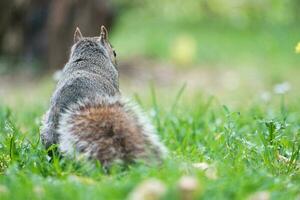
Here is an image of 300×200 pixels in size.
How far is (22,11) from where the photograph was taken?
10523 millimetres

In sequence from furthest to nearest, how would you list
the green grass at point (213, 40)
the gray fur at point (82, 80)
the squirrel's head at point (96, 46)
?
1. the green grass at point (213, 40)
2. the squirrel's head at point (96, 46)
3. the gray fur at point (82, 80)

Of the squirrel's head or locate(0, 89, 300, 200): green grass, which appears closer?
locate(0, 89, 300, 200): green grass

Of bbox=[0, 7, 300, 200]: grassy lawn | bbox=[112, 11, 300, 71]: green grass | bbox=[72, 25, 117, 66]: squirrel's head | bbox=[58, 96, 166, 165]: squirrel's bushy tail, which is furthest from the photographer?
bbox=[112, 11, 300, 71]: green grass

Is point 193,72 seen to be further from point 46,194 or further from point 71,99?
point 46,194

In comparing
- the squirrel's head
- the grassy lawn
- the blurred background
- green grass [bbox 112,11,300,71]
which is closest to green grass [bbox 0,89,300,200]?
the grassy lawn

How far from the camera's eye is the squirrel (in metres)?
2.58

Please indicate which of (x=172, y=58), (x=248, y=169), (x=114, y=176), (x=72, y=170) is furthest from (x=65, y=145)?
(x=172, y=58)

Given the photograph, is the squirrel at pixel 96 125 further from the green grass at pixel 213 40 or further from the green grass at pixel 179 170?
the green grass at pixel 213 40

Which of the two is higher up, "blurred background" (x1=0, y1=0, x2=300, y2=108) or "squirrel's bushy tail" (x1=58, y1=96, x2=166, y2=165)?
"blurred background" (x1=0, y1=0, x2=300, y2=108)

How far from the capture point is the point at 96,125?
264cm

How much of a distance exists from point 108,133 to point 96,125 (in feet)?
0.25

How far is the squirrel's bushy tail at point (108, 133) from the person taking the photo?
101 inches

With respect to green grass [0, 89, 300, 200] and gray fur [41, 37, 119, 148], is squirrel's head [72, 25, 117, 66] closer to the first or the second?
gray fur [41, 37, 119, 148]

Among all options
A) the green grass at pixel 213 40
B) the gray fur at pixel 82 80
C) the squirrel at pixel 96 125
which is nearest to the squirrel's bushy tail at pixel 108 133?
the squirrel at pixel 96 125
